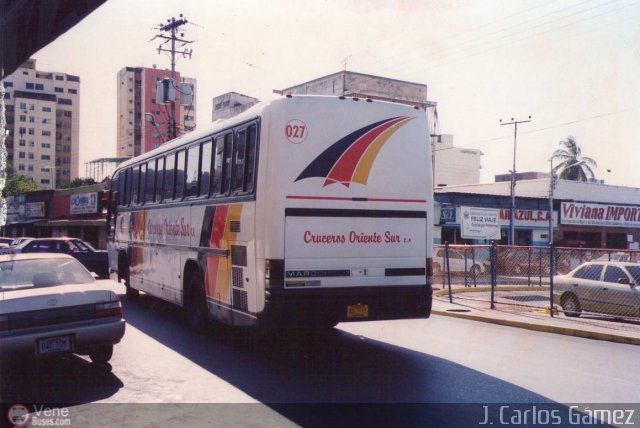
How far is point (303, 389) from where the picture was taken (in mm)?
7172

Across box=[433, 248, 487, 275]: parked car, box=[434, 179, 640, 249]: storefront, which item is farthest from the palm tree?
box=[433, 248, 487, 275]: parked car

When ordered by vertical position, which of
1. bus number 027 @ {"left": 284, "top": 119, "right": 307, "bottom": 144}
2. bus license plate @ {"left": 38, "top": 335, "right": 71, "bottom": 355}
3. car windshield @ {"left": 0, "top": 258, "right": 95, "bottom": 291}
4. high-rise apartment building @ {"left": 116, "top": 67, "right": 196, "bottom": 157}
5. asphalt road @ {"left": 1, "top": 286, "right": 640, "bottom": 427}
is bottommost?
asphalt road @ {"left": 1, "top": 286, "right": 640, "bottom": 427}

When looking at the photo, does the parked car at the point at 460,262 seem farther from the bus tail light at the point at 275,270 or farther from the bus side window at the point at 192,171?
the bus tail light at the point at 275,270

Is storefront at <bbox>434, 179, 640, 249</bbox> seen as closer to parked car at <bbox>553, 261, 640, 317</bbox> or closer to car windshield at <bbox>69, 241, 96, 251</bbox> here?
car windshield at <bbox>69, 241, 96, 251</bbox>

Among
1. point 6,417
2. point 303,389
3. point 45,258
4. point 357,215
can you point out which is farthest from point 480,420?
point 45,258

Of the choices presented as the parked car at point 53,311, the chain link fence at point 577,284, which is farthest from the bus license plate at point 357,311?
the chain link fence at point 577,284

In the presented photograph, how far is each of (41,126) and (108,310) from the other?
140 meters

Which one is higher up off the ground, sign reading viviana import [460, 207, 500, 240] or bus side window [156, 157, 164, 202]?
bus side window [156, 157, 164, 202]

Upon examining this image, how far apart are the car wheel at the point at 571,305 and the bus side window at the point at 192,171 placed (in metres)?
9.45

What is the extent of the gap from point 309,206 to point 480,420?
3662 millimetres

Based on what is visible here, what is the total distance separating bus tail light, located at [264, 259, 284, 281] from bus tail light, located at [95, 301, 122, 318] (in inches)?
76.8

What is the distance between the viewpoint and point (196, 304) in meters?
11.2

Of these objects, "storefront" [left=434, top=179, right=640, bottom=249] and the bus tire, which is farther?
"storefront" [left=434, top=179, right=640, bottom=249]

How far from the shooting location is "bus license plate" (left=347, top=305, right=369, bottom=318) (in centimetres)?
864
